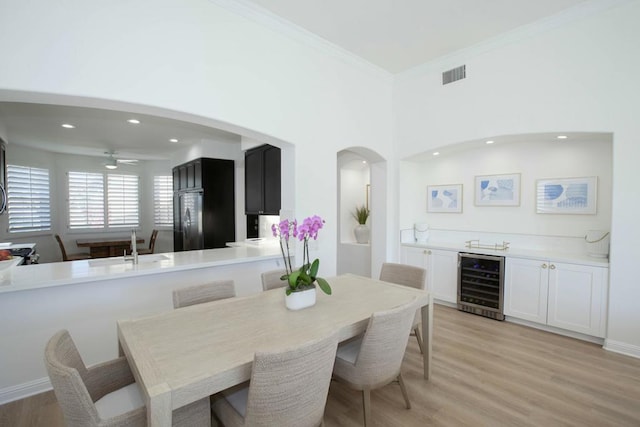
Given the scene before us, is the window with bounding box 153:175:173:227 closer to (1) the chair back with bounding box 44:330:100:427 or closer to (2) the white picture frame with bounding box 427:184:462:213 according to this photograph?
(2) the white picture frame with bounding box 427:184:462:213

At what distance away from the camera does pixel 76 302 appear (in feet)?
8.30

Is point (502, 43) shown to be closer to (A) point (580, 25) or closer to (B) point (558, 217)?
(A) point (580, 25)

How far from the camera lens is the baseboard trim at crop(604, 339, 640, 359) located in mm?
2986

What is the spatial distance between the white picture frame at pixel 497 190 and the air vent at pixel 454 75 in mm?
1438

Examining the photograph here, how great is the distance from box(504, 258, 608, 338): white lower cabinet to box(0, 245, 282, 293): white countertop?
294 centimetres

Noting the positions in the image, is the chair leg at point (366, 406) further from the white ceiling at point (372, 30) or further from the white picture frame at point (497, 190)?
the white picture frame at point (497, 190)

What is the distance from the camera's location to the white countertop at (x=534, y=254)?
329 centimetres

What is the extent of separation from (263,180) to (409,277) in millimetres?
2635

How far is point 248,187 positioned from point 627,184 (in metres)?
4.68

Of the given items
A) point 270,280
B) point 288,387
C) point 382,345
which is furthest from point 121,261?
point 382,345

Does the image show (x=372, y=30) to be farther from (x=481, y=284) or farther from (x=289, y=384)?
(x=289, y=384)

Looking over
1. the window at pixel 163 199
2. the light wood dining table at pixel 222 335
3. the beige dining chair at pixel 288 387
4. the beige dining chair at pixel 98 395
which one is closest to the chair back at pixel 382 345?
the light wood dining table at pixel 222 335

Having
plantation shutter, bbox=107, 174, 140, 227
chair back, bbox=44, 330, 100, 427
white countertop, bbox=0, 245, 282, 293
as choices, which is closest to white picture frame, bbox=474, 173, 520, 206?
white countertop, bbox=0, 245, 282, 293

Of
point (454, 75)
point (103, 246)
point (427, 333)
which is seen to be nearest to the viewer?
point (427, 333)
